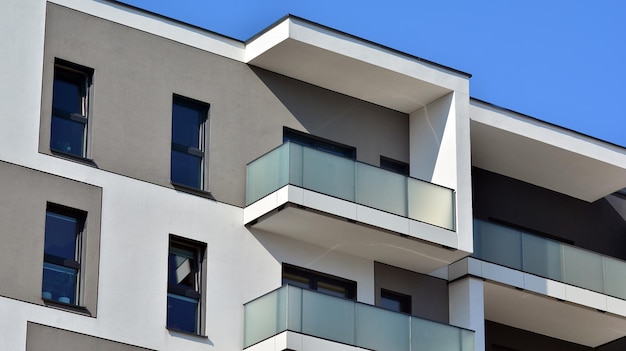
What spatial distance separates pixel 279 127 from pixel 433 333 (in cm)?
508

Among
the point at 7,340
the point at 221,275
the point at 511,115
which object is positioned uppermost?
the point at 511,115

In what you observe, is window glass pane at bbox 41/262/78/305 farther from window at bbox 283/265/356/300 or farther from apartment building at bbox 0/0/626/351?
window at bbox 283/265/356/300

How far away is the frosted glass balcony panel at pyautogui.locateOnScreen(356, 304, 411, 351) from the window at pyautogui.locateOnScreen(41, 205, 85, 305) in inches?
210

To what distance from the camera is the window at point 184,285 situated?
3150 centimetres

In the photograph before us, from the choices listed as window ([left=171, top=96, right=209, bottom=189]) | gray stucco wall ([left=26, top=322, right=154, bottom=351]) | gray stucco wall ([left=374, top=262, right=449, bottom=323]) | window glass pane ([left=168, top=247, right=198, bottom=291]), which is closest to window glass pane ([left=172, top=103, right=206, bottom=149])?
window ([left=171, top=96, right=209, bottom=189])

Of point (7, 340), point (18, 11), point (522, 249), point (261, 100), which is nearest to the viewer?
point (7, 340)

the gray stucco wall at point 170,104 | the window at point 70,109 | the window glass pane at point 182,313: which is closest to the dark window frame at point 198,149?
the gray stucco wall at point 170,104

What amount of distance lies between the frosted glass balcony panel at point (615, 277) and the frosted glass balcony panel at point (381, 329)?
6.31m

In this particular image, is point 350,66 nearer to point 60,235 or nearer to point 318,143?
point 318,143

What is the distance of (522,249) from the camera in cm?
3666

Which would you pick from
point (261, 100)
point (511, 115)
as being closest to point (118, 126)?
point (261, 100)

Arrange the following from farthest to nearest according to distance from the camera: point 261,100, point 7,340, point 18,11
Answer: point 261,100 < point 18,11 < point 7,340

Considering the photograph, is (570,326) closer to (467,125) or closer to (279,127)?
(467,125)

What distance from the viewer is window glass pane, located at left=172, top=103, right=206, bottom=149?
108 feet
